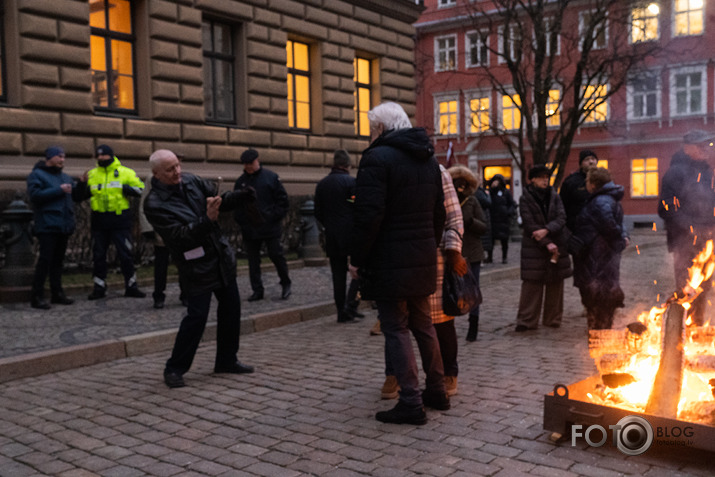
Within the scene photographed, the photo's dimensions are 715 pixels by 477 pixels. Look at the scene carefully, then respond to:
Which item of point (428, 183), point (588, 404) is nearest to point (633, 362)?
point (588, 404)

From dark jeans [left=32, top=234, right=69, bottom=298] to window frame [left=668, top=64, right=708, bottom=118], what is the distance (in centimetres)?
3150

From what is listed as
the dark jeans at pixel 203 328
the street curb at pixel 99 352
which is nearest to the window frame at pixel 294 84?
the street curb at pixel 99 352

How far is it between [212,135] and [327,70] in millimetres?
4133

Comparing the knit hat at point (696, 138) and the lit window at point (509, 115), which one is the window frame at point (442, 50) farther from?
the knit hat at point (696, 138)

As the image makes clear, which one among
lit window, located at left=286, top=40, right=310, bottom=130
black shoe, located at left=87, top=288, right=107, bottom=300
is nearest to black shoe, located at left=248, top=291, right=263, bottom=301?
black shoe, located at left=87, top=288, right=107, bottom=300

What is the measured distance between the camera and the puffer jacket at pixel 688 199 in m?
7.39

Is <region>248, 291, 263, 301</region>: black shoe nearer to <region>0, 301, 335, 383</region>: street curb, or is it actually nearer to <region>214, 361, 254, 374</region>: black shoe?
<region>0, 301, 335, 383</region>: street curb

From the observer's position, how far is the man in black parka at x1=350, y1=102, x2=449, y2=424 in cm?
466

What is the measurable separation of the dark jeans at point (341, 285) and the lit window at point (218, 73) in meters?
7.72

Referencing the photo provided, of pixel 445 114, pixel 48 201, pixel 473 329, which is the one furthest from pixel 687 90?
pixel 48 201

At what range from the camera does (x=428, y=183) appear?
189 inches

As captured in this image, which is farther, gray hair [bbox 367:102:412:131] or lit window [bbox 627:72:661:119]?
lit window [bbox 627:72:661:119]

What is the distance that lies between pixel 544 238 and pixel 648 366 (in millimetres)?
3323

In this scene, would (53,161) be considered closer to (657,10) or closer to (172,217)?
(172,217)
